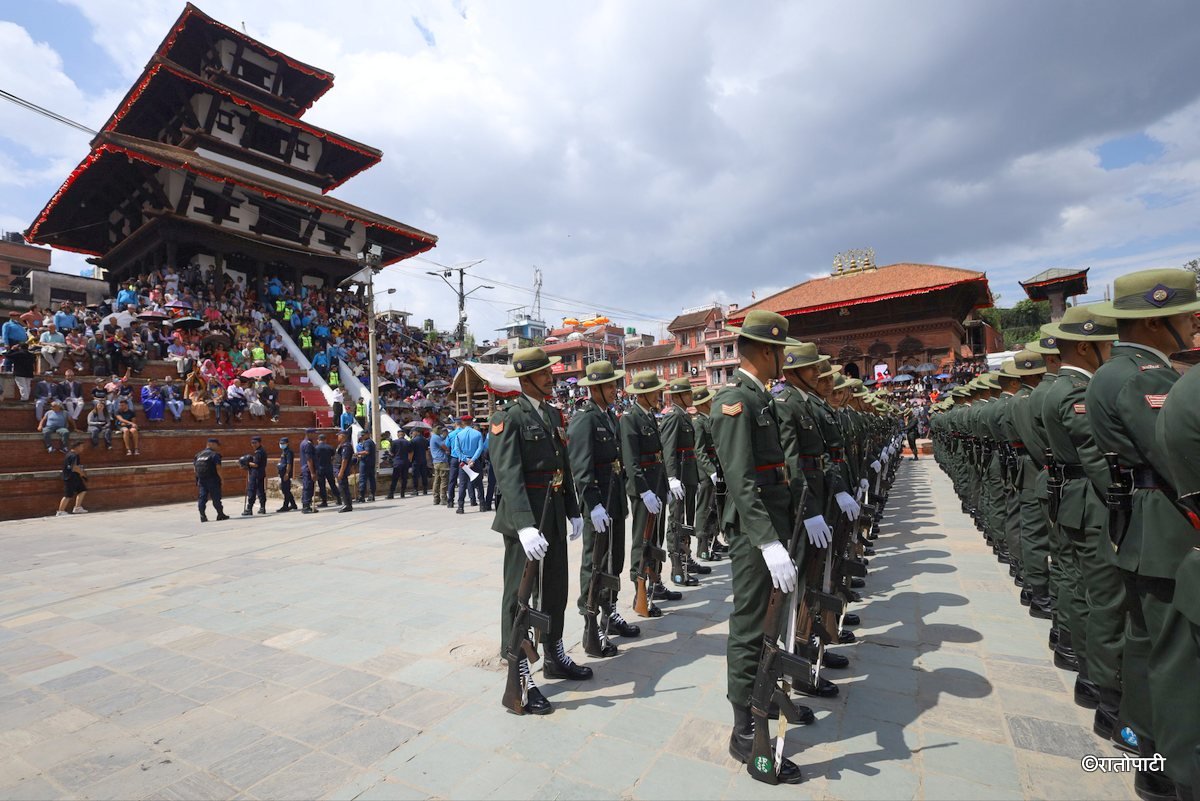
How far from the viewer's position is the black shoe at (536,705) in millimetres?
3369

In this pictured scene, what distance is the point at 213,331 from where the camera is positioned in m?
19.4

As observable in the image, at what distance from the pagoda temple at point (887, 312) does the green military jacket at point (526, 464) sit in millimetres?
31240

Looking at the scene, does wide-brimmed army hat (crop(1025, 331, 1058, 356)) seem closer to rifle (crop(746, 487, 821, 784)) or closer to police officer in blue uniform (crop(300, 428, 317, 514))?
rifle (crop(746, 487, 821, 784))

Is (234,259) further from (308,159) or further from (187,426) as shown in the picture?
(187,426)

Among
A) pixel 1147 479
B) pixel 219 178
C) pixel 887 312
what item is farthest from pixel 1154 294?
pixel 887 312

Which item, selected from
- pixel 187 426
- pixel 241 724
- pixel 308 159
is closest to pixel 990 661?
pixel 241 724

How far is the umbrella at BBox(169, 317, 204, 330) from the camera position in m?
18.1

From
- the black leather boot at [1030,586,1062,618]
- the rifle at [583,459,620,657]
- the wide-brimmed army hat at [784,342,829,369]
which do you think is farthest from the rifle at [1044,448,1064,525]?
the rifle at [583,459,620,657]

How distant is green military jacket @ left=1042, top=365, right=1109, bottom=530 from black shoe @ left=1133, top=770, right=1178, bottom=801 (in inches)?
46.4

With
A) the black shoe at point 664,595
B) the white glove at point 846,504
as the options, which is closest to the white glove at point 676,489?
the black shoe at point 664,595

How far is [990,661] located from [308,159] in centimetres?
3392

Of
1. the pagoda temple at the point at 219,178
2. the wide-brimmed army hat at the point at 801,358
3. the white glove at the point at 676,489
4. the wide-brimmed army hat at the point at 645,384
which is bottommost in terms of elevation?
the white glove at the point at 676,489

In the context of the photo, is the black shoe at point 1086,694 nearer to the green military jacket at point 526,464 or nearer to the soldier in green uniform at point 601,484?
the soldier in green uniform at point 601,484

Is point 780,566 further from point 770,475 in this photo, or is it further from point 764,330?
point 764,330
